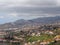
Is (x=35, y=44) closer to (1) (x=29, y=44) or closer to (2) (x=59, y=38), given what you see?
(1) (x=29, y=44)

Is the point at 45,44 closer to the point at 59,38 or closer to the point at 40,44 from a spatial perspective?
the point at 40,44

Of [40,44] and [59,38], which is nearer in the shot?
[40,44]

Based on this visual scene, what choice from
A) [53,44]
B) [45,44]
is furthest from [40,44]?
[53,44]

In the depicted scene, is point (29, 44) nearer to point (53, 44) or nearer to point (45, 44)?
point (45, 44)

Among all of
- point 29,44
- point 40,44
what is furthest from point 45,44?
point 29,44

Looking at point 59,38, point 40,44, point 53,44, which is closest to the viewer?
point 53,44

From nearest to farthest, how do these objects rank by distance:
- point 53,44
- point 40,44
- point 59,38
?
point 53,44, point 40,44, point 59,38

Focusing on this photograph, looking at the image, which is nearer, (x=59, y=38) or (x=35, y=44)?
(x=35, y=44)
